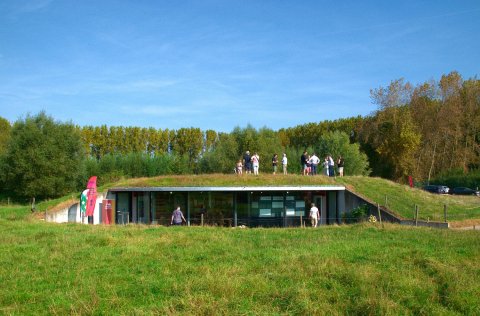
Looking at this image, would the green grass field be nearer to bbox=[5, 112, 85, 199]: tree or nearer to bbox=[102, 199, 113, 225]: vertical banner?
bbox=[102, 199, 113, 225]: vertical banner

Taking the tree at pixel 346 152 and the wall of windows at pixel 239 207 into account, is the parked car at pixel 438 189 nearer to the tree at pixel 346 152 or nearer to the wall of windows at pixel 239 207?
the tree at pixel 346 152

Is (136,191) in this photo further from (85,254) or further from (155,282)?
(155,282)

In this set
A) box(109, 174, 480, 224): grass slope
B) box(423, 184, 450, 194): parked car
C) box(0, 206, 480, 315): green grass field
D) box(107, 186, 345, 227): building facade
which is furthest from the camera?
box(423, 184, 450, 194): parked car

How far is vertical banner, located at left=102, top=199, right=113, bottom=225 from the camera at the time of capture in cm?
3207

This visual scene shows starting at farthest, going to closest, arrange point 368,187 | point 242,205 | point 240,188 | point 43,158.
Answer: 1. point 43,158
2. point 368,187
3. point 242,205
4. point 240,188

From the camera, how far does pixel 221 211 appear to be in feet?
107

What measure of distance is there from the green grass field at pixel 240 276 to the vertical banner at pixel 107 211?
50.5 ft

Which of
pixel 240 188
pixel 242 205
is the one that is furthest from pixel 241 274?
pixel 242 205

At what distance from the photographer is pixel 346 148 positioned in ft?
188

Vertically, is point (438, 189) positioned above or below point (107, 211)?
above

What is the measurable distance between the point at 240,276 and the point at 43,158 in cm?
4312

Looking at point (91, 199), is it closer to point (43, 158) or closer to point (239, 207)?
point (239, 207)

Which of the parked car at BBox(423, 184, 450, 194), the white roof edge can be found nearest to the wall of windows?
the white roof edge

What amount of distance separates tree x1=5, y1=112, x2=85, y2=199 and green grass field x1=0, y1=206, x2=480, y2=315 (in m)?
34.7
